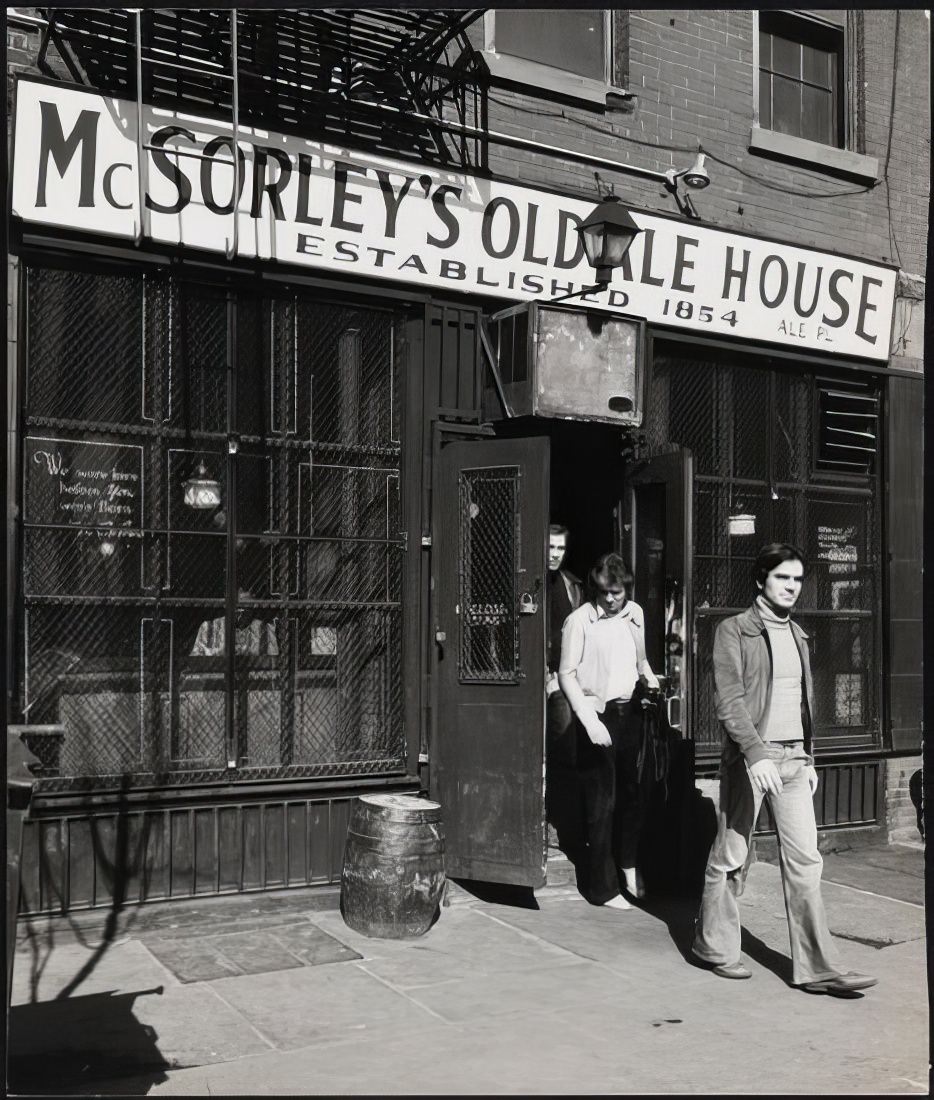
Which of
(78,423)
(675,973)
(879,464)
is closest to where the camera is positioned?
(675,973)

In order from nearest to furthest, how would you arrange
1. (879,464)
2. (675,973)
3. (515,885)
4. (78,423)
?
(675,973) → (78,423) → (515,885) → (879,464)

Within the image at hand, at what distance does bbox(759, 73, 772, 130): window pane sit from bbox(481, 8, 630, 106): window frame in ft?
4.81

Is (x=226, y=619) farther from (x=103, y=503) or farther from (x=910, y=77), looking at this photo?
(x=910, y=77)

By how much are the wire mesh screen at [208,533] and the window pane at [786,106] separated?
12.9 feet

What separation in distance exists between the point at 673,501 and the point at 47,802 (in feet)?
13.0

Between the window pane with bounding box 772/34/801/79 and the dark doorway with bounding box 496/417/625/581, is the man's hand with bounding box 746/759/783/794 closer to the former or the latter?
the dark doorway with bounding box 496/417/625/581

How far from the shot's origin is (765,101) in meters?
9.28

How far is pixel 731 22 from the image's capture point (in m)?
8.92

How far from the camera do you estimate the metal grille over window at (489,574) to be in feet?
23.4

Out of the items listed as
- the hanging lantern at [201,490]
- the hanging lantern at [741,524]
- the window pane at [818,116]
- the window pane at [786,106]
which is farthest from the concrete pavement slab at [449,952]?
the window pane at [818,116]

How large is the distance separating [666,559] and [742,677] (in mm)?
1852

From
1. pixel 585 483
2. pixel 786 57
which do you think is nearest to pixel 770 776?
pixel 585 483

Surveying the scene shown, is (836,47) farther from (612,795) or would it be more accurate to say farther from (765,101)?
(612,795)

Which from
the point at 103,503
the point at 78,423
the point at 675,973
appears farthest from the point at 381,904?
the point at 78,423
